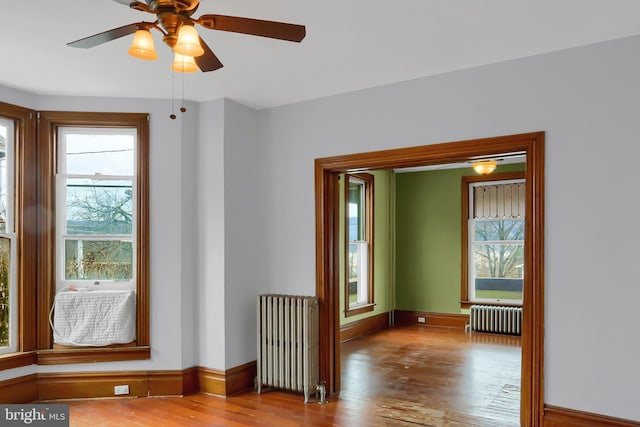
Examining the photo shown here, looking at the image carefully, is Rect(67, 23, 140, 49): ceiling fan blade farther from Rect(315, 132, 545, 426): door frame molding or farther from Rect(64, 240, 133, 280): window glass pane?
Rect(64, 240, 133, 280): window glass pane

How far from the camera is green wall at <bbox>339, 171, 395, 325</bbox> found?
771cm

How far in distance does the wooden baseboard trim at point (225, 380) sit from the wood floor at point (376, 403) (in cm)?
8

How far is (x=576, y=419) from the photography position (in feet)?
10.6

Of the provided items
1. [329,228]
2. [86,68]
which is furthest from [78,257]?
[329,228]

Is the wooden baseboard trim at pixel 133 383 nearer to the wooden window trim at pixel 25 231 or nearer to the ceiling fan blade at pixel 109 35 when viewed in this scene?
the wooden window trim at pixel 25 231

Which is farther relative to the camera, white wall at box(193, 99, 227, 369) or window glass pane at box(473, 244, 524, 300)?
window glass pane at box(473, 244, 524, 300)

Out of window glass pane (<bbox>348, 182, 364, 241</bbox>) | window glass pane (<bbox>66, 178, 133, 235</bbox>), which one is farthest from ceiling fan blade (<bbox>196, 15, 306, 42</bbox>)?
window glass pane (<bbox>348, 182, 364, 241</bbox>)

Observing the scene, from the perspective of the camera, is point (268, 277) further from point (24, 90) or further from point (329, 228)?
point (24, 90)

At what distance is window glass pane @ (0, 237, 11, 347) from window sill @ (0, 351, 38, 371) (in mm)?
151

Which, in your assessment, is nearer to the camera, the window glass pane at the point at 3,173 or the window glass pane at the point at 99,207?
the window glass pane at the point at 3,173

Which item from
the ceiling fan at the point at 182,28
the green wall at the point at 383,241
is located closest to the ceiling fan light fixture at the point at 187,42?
the ceiling fan at the point at 182,28

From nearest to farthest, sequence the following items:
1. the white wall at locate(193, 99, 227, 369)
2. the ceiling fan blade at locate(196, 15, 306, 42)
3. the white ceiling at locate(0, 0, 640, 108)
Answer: the ceiling fan blade at locate(196, 15, 306, 42)
the white ceiling at locate(0, 0, 640, 108)
the white wall at locate(193, 99, 227, 369)

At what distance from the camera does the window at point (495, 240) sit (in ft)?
24.4

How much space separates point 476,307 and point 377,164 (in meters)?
4.22
